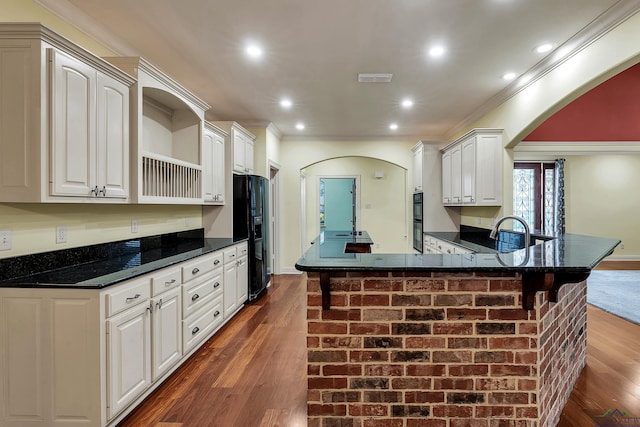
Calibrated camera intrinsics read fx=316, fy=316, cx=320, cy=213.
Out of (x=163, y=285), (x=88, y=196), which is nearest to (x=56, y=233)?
(x=88, y=196)

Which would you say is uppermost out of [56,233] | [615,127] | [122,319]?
[615,127]

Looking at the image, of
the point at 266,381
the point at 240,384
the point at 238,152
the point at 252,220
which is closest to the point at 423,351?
the point at 266,381

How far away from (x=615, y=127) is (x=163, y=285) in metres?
6.38

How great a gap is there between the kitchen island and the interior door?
6250mm

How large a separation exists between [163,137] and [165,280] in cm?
165

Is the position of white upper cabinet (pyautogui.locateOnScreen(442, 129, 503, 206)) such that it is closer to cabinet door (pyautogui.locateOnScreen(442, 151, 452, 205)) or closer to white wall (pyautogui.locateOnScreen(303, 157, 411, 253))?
cabinet door (pyautogui.locateOnScreen(442, 151, 452, 205))

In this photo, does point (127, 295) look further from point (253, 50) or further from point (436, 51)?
point (436, 51)

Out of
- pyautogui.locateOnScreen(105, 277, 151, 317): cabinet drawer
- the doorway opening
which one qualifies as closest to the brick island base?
pyautogui.locateOnScreen(105, 277, 151, 317): cabinet drawer

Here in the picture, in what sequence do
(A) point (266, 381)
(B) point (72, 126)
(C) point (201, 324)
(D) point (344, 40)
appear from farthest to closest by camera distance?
(C) point (201, 324)
(D) point (344, 40)
(A) point (266, 381)
(B) point (72, 126)

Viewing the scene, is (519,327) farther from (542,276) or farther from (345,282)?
(345,282)

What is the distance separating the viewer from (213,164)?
12.5ft

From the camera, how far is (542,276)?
58.7 inches

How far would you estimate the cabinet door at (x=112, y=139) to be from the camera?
6.75 feet

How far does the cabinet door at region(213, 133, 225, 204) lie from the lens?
3861 millimetres
